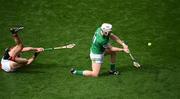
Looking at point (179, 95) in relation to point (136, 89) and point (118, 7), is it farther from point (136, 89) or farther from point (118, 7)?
point (118, 7)

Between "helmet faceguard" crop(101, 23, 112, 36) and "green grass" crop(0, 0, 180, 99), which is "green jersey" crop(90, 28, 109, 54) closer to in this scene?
"helmet faceguard" crop(101, 23, 112, 36)

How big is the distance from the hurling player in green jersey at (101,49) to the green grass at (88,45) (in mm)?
218

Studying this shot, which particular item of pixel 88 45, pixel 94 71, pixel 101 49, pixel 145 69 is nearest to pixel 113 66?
pixel 94 71

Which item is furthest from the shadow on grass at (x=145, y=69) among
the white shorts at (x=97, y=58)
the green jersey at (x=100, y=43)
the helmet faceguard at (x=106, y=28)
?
the helmet faceguard at (x=106, y=28)

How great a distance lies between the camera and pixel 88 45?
1459cm

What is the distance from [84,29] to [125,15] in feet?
5.96

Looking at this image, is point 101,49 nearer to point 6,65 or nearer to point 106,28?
point 106,28

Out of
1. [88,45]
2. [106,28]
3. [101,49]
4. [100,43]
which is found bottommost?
[88,45]

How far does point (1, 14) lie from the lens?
16531 millimetres

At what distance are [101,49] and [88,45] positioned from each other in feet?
6.89

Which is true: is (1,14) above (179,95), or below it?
above

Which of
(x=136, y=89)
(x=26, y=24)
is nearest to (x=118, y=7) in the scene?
(x=26, y=24)

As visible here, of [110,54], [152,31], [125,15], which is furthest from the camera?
[125,15]

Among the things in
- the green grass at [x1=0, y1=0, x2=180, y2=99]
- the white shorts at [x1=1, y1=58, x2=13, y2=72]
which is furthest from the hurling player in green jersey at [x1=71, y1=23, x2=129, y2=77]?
the white shorts at [x1=1, y1=58, x2=13, y2=72]
